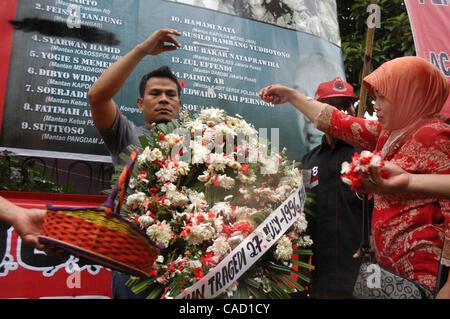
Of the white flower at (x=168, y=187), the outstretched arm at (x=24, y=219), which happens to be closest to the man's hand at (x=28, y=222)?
the outstretched arm at (x=24, y=219)

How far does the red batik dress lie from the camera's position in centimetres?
145

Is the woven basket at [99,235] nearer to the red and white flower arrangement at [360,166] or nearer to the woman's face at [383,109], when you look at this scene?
the red and white flower arrangement at [360,166]

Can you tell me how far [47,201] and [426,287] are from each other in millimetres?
1860

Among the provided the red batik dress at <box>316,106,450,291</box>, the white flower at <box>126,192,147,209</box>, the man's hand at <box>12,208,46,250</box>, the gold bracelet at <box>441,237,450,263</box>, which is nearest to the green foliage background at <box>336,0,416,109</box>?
the red batik dress at <box>316,106,450,291</box>

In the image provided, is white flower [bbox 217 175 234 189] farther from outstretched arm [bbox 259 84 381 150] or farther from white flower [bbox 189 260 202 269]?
outstretched arm [bbox 259 84 381 150]

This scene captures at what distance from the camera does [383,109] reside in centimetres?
161

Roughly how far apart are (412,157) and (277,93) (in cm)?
66

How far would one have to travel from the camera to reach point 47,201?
8.17 feet

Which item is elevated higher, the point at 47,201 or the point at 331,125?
the point at 331,125

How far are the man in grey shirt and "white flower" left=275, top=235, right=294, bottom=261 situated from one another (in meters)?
0.47

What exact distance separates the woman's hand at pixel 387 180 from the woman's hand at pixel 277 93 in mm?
728
